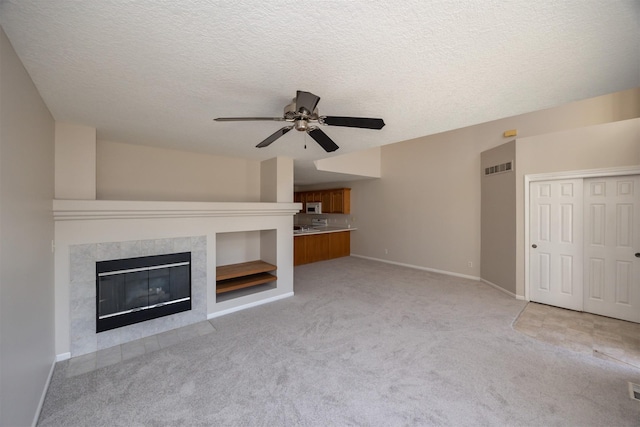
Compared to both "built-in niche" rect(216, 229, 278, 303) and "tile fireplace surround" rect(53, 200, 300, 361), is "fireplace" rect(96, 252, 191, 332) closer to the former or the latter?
"tile fireplace surround" rect(53, 200, 300, 361)

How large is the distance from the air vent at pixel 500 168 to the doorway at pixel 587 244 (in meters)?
0.45

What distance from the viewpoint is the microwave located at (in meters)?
7.95

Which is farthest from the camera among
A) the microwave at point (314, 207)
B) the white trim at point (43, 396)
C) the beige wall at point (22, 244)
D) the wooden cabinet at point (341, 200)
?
the microwave at point (314, 207)

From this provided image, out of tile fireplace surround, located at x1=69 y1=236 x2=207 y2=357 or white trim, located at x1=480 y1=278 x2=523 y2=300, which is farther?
white trim, located at x1=480 y1=278 x2=523 y2=300

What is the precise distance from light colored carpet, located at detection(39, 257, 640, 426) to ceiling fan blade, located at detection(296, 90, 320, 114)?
7.09 feet

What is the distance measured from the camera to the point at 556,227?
3617 millimetres

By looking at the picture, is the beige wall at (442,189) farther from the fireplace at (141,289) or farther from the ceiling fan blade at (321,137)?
the fireplace at (141,289)

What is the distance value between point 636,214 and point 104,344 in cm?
645

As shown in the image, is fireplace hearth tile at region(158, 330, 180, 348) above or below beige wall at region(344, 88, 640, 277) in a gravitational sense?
below

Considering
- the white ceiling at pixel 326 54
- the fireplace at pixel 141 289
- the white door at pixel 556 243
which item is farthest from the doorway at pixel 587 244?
the fireplace at pixel 141 289

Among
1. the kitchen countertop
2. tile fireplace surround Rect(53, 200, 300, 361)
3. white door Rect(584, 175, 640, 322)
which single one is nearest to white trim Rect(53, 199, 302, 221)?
tile fireplace surround Rect(53, 200, 300, 361)

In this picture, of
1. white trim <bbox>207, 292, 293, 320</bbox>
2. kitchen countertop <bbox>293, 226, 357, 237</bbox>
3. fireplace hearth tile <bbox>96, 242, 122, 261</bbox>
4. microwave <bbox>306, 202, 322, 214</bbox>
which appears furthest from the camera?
microwave <bbox>306, 202, 322, 214</bbox>

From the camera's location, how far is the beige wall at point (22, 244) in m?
1.27

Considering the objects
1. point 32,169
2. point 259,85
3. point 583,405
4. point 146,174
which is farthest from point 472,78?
point 146,174
